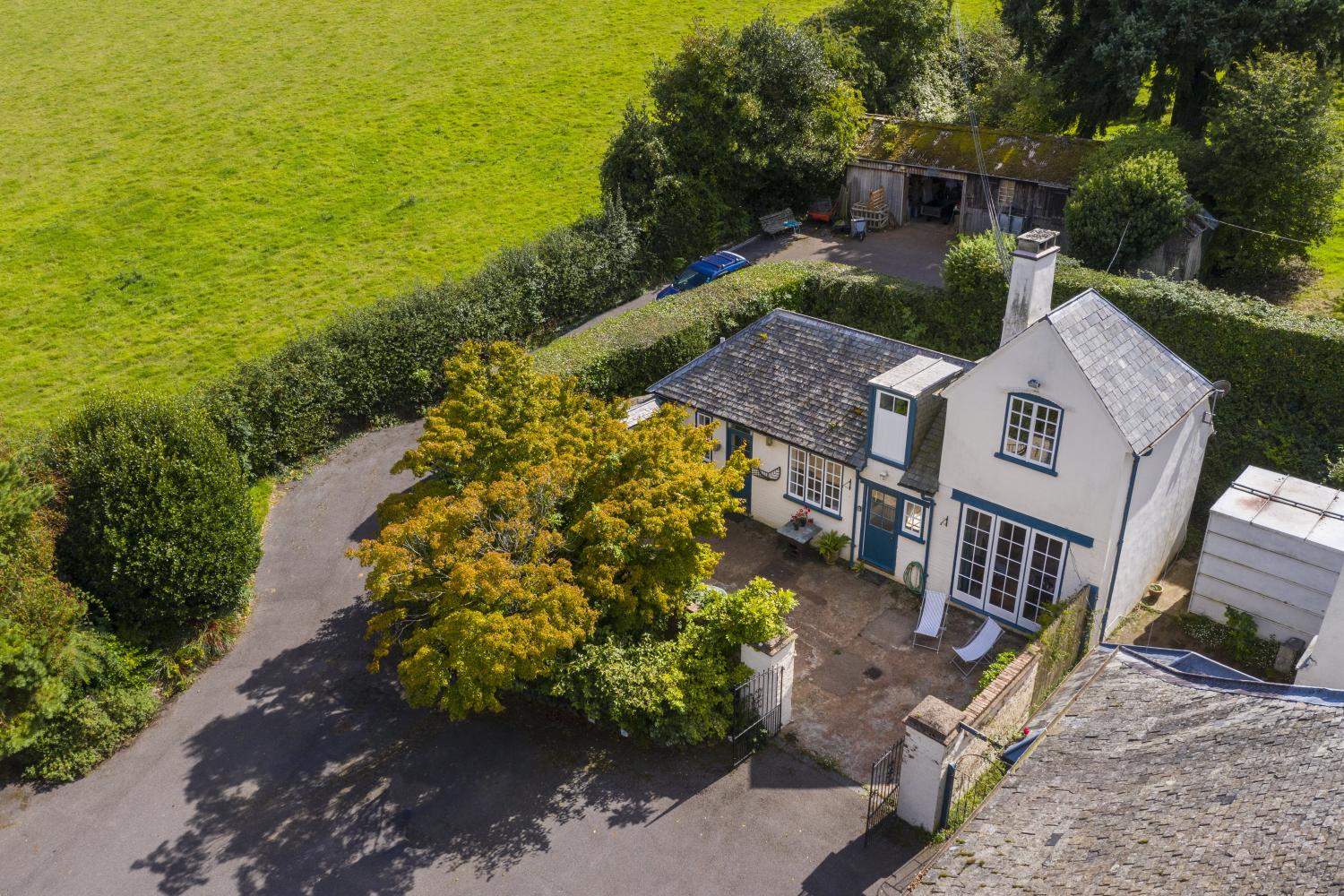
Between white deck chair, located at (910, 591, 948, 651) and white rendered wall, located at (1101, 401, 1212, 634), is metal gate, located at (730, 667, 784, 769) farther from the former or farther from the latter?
white rendered wall, located at (1101, 401, 1212, 634)

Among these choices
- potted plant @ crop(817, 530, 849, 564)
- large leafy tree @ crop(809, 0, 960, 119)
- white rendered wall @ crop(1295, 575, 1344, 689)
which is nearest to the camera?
white rendered wall @ crop(1295, 575, 1344, 689)

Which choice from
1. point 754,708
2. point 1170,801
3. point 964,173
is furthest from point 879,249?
point 1170,801

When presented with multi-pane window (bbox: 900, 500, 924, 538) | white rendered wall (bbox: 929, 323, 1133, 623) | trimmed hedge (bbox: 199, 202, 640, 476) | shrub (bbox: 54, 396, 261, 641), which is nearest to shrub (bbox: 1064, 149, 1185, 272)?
white rendered wall (bbox: 929, 323, 1133, 623)

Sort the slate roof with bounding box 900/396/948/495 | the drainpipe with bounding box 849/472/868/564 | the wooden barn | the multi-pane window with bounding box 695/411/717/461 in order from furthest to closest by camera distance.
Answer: the wooden barn
the multi-pane window with bounding box 695/411/717/461
the drainpipe with bounding box 849/472/868/564
the slate roof with bounding box 900/396/948/495

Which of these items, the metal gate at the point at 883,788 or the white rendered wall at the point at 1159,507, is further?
the white rendered wall at the point at 1159,507

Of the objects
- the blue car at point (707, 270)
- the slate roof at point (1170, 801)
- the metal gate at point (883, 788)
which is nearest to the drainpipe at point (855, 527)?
the metal gate at point (883, 788)

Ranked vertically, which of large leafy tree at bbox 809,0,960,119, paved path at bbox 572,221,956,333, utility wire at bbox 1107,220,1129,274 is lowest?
paved path at bbox 572,221,956,333

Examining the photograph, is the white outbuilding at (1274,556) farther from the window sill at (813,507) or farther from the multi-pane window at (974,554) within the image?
the window sill at (813,507)

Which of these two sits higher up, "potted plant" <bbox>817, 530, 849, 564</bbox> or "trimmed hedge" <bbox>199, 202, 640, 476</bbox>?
"trimmed hedge" <bbox>199, 202, 640, 476</bbox>
